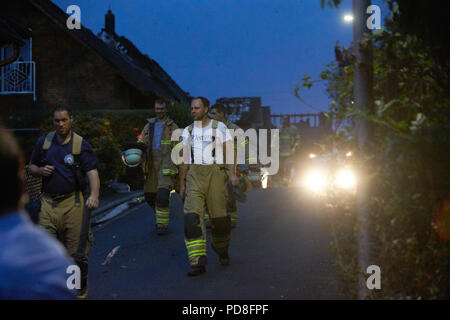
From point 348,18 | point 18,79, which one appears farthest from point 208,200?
point 18,79

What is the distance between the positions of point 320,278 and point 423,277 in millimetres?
2366

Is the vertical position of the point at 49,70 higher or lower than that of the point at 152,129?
higher

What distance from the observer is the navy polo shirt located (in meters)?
5.48

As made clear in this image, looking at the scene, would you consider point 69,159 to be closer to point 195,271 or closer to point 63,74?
point 195,271

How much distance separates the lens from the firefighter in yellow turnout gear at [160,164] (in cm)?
959

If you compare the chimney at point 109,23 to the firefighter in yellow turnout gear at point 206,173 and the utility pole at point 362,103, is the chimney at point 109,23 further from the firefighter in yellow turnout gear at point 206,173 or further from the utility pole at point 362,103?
the utility pole at point 362,103

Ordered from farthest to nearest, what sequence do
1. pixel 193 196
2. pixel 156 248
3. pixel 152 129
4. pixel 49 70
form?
pixel 49 70 → pixel 152 129 → pixel 156 248 → pixel 193 196

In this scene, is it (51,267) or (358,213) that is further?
(358,213)

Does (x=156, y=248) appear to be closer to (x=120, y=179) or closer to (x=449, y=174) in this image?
(x=449, y=174)

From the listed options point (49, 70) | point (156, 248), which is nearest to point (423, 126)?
point (156, 248)

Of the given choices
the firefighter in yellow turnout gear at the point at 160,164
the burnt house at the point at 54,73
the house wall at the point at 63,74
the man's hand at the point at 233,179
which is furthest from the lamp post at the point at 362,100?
the house wall at the point at 63,74

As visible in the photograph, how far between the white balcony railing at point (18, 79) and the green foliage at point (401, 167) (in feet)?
68.9

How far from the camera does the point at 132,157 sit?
9508 millimetres
